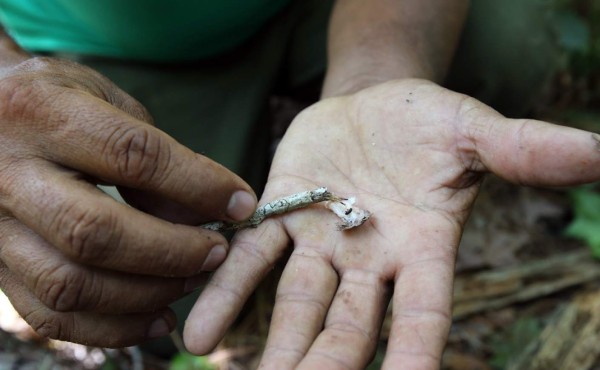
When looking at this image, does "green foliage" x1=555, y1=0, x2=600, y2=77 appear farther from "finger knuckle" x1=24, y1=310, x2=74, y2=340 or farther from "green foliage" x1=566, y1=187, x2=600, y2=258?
"finger knuckle" x1=24, y1=310, x2=74, y2=340

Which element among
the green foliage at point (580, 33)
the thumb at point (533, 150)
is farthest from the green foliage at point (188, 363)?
the green foliage at point (580, 33)

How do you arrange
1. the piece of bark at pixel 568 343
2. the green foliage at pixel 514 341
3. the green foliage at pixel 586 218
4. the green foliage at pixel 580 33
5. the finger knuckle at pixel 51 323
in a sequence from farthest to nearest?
the green foliage at pixel 580 33 < the green foliage at pixel 586 218 < the green foliage at pixel 514 341 < the piece of bark at pixel 568 343 < the finger knuckle at pixel 51 323

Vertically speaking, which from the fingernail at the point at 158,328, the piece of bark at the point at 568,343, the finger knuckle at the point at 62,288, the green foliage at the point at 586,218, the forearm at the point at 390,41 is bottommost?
Result: the piece of bark at the point at 568,343

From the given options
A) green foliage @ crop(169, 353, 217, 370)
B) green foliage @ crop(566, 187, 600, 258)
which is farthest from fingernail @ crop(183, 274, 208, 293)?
green foliage @ crop(566, 187, 600, 258)

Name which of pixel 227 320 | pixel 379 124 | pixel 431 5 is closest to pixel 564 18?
pixel 431 5

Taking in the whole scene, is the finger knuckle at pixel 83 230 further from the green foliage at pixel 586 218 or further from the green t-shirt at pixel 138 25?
the green foliage at pixel 586 218

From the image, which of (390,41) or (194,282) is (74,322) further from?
(390,41)

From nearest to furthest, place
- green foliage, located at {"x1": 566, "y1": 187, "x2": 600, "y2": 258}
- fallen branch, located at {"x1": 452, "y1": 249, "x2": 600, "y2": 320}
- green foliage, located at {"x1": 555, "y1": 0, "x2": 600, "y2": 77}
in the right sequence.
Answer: fallen branch, located at {"x1": 452, "y1": 249, "x2": 600, "y2": 320}
green foliage, located at {"x1": 566, "y1": 187, "x2": 600, "y2": 258}
green foliage, located at {"x1": 555, "y1": 0, "x2": 600, "y2": 77}

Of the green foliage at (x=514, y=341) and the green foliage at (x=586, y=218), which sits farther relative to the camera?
the green foliage at (x=586, y=218)
